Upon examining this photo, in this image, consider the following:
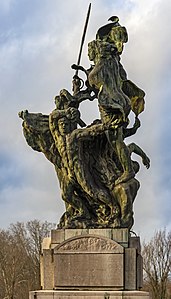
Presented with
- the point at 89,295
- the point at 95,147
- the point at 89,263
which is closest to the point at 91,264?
the point at 89,263

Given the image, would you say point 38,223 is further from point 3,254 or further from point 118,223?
point 118,223

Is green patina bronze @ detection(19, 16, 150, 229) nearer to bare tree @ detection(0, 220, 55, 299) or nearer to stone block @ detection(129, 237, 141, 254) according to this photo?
stone block @ detection(129, 237, 141, 254)

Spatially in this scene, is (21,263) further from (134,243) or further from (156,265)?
(134,243)

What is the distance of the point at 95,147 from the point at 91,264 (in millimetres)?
2414

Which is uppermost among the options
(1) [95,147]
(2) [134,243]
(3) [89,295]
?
(1) [95,147]

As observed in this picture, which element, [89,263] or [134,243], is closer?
[89,263]

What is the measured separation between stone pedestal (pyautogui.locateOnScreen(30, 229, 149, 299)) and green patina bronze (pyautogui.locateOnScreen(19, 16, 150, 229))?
34 cm

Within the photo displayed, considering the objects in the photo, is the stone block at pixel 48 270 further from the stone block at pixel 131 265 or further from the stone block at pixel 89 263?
the stone block at pixel 131 265

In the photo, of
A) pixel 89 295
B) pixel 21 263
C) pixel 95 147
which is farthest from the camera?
pixel 21 263

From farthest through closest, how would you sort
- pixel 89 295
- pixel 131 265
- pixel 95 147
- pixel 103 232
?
pixel 95 147, pixel 103 232, pixel 131 265, pixel 89 295

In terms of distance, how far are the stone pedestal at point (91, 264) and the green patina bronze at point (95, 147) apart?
340 millimetres

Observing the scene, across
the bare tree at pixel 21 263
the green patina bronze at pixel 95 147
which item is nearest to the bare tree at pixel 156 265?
the bare tree at pixel 21 263

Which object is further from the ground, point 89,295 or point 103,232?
point 103,232

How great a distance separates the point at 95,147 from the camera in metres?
A: 15.7
